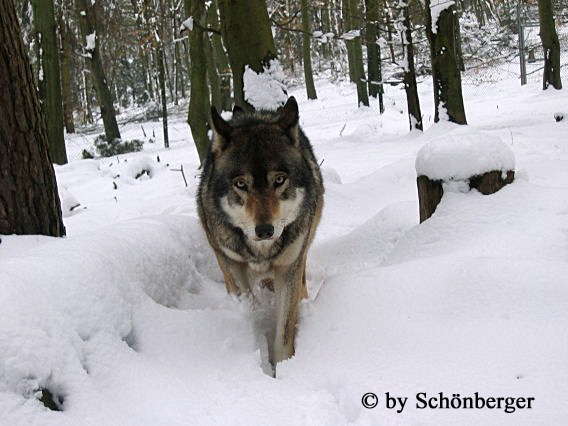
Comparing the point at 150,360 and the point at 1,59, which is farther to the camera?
the point at 1,59

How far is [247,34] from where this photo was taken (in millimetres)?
6586

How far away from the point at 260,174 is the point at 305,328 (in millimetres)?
1022

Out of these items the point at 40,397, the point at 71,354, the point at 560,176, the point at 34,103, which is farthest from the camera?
the point at 560,176

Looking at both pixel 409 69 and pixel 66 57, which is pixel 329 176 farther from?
pixel 66 57

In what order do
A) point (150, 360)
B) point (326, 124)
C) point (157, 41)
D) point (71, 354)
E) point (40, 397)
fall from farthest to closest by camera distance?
point (326, 124) < point (157, 41) < point (150, 360) < point (71, 354) < point (40, 397)

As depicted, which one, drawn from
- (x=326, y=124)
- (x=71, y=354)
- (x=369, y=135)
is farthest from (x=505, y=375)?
(x=326, y=124)

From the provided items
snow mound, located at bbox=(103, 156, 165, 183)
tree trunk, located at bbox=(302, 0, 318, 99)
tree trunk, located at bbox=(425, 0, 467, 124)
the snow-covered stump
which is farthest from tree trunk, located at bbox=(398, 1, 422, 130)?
tree trunk, located at bbox=(302, 0, 318, 99)

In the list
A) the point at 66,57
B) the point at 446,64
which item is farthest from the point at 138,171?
the point at 66,57

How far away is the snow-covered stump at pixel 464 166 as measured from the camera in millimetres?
4379

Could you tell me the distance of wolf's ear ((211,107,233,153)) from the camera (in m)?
3.45

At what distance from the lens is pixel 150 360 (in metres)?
2.60

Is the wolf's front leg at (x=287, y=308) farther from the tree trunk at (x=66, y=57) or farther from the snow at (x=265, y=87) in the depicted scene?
the tree trunk at (x=66, y=57)

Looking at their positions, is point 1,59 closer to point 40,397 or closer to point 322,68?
point 40,397

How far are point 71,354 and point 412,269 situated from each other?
2.13 metres
